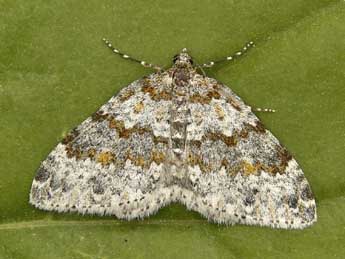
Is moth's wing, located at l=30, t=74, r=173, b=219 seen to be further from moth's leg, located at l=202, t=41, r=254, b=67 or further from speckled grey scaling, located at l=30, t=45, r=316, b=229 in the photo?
A: moth's leg, located at l=202, t=41, r=254, b=67

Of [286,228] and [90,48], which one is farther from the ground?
[90,48]

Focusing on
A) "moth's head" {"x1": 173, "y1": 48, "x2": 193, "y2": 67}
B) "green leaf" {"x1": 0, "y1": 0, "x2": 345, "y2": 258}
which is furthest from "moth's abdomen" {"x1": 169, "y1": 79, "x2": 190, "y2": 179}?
"green leaf" {"x1": 0, "y1": 0, "x2": 345, "y2": 258}

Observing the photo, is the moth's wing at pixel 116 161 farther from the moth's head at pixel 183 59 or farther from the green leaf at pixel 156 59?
the moth's head at pixel 183 59

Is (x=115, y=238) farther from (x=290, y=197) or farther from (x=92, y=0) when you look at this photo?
(x=92, y=0)

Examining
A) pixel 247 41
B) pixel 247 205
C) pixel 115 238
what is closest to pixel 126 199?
pixel 115 238

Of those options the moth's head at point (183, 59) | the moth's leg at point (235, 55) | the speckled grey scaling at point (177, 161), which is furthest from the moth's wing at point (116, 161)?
the moth's leg at point (235, 55)

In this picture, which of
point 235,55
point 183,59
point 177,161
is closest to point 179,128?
point 177,161
